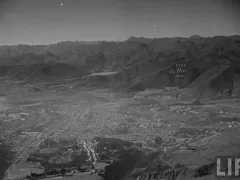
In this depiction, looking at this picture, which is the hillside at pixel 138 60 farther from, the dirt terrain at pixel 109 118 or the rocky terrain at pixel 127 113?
the dirt terrain at pixel 109 118

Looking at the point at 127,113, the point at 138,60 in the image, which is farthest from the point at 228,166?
the point at 138,60

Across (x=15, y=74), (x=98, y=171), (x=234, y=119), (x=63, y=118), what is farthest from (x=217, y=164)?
(x=15, y=74)

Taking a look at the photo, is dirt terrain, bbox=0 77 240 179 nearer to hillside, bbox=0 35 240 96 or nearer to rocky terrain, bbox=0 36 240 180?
rocky terrain, bbox=0 36 240 180

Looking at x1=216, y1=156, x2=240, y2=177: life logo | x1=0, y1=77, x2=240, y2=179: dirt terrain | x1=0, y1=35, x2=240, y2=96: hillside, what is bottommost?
x1=0, y1=77, x2=240, y2=179: dirt terrain

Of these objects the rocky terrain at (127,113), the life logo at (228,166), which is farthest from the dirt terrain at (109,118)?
the life logo at (228,166)

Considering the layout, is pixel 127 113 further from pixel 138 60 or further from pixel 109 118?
pixel 138 60

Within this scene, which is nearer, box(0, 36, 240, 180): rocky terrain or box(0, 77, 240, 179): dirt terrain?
box(0, 36, 240, 180): rocky terrain

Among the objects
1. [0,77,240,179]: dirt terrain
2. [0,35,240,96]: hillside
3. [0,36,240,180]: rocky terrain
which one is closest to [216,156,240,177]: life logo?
[0,36,240,180]: rocky terrain
